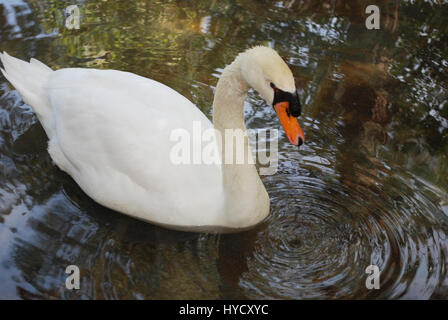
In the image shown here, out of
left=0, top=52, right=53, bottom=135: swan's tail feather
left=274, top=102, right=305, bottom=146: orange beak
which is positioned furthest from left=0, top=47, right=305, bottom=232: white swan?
left=0, top=52, right=53, bottom=135: swan's tail feather

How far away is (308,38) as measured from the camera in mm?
7262

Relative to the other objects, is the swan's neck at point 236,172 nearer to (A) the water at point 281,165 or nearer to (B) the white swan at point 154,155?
(B) the white swan at point 154,155

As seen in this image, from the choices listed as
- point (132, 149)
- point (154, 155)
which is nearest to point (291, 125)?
point (154, 155)

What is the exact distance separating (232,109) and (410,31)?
173 inches

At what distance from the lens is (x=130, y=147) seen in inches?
167

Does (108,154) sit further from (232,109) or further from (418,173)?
(418,173)

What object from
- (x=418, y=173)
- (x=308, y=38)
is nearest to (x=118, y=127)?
(x=418, y=173)

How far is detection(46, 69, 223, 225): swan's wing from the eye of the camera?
418cm

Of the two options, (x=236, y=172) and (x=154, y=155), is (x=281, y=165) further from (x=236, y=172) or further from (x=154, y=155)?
(x=154, y=155)

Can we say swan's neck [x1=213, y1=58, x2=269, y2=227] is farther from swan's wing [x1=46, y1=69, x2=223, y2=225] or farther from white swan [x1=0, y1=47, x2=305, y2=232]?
swan's wing [x1=46, y1=69, x2=223, y2=225]

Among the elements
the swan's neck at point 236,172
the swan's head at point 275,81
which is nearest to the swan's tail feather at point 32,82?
the swan's neck at point 236,172

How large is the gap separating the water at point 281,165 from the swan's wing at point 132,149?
24 centimetres

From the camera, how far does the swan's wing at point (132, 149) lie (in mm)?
4180

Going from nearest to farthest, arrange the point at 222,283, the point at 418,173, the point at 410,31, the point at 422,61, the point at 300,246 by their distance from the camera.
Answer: the point at 222,283, the point at 300,246, the point at 418,173, the point at 422,61, the point at 410,31
